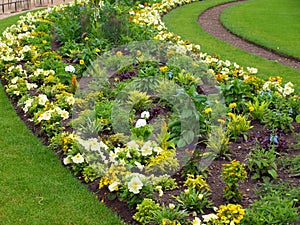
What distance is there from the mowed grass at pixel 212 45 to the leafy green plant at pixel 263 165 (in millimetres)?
2516

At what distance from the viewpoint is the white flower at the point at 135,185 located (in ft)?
15.2

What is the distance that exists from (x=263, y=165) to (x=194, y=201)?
0.97 meters

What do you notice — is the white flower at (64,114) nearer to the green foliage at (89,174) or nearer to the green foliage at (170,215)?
the green foliage at (89,174)

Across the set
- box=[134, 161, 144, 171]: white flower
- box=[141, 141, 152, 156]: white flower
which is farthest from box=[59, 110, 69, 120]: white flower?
box=[134, 161, 144, 171]: white flower

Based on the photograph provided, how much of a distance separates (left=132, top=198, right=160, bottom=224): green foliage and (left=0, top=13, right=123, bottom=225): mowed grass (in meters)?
0.22

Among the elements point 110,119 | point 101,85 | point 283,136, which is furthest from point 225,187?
point 101,85

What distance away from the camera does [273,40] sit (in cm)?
1185

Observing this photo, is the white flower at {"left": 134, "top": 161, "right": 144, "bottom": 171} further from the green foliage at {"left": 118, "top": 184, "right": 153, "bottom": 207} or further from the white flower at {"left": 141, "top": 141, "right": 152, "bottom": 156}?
the green foliage at {"left": 118, "top": 184, "right": 153, "bottom": 207}

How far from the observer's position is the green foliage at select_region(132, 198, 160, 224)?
438cm

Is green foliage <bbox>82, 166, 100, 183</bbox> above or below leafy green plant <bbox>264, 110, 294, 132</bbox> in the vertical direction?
below

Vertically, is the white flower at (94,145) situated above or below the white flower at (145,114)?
below

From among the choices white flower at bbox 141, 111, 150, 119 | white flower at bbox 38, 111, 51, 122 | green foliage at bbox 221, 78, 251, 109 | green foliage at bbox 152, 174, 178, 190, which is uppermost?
green foliage at bbox 221, 78, 251, 109

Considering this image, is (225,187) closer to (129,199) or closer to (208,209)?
(208,209)

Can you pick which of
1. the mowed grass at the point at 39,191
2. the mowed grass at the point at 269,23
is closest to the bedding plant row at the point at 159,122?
the mowed grass at the point at 39,191
